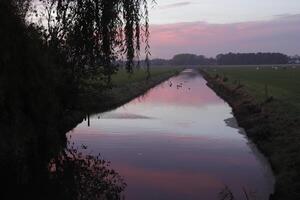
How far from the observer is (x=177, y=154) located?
21406 mm

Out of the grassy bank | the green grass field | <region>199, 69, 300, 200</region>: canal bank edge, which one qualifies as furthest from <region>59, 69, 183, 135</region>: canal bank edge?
the green grass field

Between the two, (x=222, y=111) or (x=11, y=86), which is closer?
(x=11, y=86)

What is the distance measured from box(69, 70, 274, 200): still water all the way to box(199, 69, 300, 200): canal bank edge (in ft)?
1.42

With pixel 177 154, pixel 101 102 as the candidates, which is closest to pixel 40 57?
pixel 177 154

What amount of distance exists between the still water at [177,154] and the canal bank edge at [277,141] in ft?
1.42

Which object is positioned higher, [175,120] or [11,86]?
[11,86]

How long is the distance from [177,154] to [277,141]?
403 cm

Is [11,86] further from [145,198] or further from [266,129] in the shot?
[266,129]

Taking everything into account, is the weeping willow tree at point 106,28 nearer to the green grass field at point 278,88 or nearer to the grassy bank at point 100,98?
the grassy bank at point 100,98

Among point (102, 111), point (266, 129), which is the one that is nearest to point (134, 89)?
point (102, 111)

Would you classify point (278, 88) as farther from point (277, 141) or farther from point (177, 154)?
point (177, 154)

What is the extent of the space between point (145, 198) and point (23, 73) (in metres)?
7.34

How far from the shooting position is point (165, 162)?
19.7m

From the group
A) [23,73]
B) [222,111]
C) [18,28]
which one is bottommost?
[222,111]
